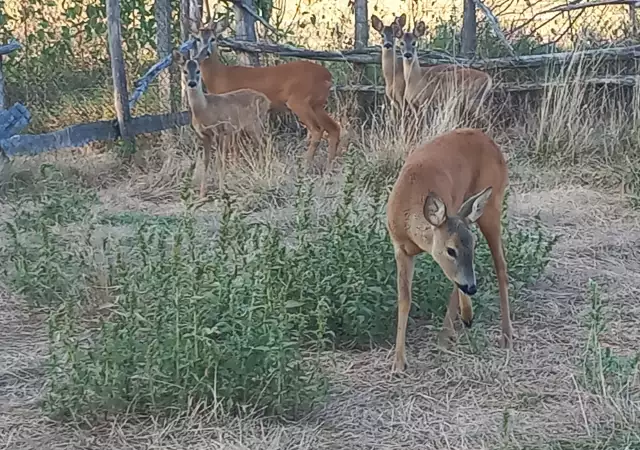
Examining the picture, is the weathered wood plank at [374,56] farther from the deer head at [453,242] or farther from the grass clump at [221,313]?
the deer head at [453,242]

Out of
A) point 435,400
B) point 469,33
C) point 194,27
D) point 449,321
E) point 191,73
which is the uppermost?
point 194,27

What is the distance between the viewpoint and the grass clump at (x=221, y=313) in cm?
403

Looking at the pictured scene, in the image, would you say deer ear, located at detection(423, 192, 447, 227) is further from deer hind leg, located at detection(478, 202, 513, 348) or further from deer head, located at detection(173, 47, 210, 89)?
deer head, located at detection(173, 47, 210, 89)

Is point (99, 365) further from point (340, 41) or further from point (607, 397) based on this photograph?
point (340, 41)

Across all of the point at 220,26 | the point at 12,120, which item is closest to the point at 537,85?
the point at 220,26

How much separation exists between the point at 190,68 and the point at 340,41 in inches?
137

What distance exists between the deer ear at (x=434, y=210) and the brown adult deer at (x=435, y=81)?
467cm

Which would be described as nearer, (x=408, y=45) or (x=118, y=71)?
(x=118, y=71)

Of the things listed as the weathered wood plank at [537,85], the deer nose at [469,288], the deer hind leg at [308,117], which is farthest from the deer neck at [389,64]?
the deer nose at [469,288]

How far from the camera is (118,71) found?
28.5ft

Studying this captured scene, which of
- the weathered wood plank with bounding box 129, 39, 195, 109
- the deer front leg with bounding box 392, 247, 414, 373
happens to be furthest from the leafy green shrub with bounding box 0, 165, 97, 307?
the weathered wood plank with bounding box 129, 39, 195, 109

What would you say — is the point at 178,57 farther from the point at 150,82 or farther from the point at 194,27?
the point at 194,27

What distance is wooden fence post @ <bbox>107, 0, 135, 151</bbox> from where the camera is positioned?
8.54m

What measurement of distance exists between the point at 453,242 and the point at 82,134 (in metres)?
5.08
